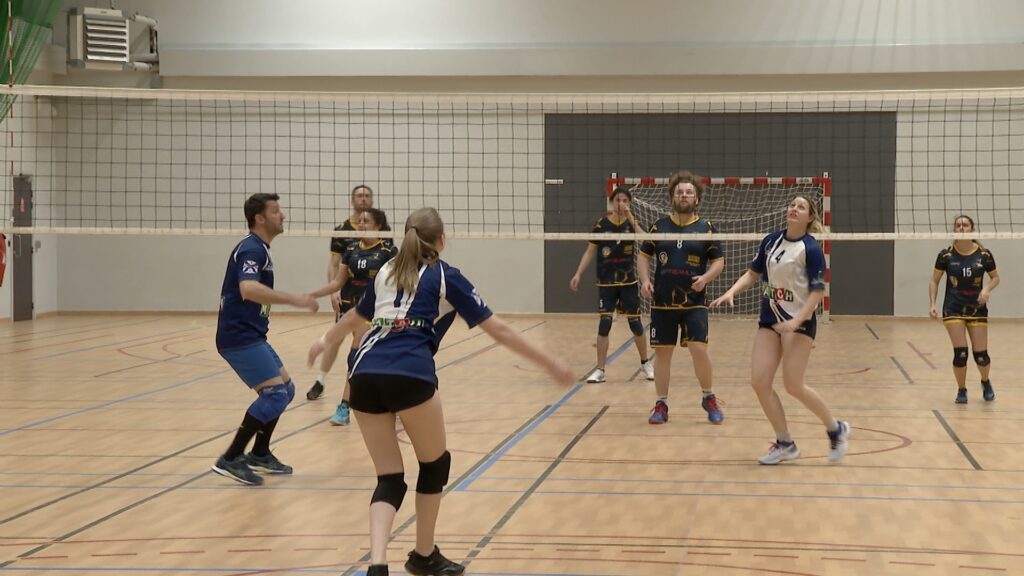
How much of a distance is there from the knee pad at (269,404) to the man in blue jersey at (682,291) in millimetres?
3059

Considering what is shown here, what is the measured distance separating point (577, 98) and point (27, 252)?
1386 centimetres

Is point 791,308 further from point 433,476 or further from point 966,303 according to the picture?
point 966,303

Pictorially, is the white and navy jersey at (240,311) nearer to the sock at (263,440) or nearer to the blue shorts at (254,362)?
the blue shorts at (254,362)

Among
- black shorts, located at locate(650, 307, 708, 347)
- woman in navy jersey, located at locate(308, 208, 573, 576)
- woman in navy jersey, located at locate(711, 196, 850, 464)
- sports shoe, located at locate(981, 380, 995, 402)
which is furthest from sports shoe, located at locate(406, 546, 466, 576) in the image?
sports shoe, located at locate(981, 380, 995, 402)

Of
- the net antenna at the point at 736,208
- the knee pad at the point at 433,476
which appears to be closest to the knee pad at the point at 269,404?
the knee pad at the point at 433,476

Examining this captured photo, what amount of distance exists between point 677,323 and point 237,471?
11.6 ft

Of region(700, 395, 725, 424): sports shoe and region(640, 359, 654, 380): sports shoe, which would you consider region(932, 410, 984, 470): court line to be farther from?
region(640, 359, 654, 380): sports shoe

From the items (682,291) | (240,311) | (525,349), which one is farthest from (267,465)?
(682,291)

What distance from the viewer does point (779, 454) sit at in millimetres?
7000

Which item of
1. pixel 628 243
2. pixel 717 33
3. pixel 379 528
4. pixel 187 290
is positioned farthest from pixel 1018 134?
pixel 379 528

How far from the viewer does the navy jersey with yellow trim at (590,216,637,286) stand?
11.1m

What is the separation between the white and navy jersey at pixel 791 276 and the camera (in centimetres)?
671

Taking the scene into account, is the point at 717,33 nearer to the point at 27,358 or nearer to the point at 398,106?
the point at 398,106

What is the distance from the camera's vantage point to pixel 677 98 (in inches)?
329
